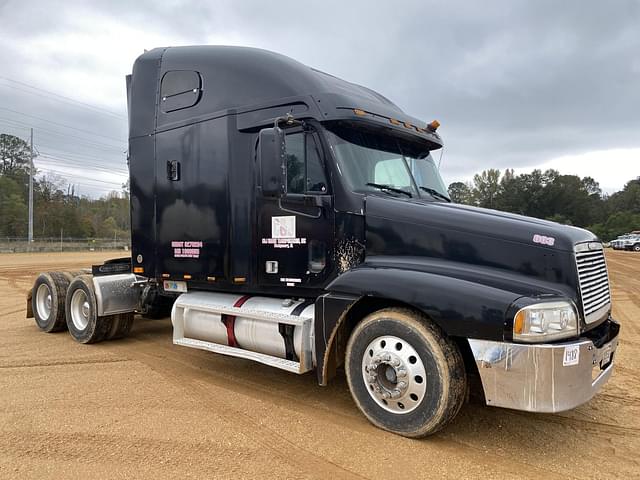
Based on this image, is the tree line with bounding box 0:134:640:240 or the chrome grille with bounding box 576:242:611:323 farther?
the tree line with bounding box 0:134:640:240

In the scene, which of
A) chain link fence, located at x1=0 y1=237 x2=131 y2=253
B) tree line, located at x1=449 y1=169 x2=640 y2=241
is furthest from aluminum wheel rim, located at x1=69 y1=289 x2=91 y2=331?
tree line, located at x1=449 y1=169 x2=640 y2=241

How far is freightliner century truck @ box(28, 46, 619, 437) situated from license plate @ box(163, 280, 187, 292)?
0.06ft

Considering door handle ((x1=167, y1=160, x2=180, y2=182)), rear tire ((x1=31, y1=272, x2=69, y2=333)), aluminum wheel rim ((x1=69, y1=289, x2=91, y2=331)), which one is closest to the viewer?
door handle ((x1=167, y1=160, x2=180, y2=182))

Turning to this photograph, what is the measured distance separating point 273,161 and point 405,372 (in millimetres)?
2217

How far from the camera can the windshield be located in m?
4.54

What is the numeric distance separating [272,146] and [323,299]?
1.50m

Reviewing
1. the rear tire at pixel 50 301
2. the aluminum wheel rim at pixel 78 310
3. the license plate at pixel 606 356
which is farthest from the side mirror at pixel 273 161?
the rear tire at pixel 50 301

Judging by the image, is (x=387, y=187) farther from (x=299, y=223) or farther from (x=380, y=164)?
(x=299, y=223)

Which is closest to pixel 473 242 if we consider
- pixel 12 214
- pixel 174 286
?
pixel 174 286

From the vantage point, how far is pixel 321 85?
4863mm

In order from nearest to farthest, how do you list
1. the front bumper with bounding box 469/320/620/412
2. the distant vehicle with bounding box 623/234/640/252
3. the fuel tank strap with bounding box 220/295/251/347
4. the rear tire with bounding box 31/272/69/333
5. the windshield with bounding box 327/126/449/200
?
the front bumper with bounding box 469/320/620/412
the windshield with bounding box 327/126/449/200
the fuel tank strap with bounding box 220/295/251/347
the rear tire with bounding box 31/272/69/333
the distant vehicle with bounding box 623/234/640/252

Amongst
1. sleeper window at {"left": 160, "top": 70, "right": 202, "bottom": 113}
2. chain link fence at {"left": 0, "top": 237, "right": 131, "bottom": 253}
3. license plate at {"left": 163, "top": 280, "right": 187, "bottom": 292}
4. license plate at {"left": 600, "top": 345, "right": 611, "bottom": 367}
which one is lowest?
chain link fence at {"left": 0, "top": 237, "right": 131, "bottom": 253}

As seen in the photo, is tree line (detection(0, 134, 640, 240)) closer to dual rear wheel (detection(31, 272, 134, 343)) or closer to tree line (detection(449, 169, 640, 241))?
tree line (detection(449, 169, 640, 241))

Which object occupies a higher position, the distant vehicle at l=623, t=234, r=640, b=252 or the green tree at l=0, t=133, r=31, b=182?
the green tree at l=0, t=133, r=31, b=182
